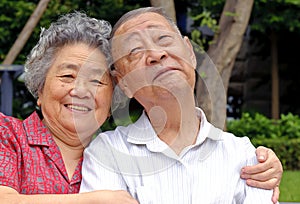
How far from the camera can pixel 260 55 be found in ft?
35.8

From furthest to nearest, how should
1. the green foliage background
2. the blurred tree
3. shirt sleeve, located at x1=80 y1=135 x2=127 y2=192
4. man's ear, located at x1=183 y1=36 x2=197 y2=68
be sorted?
the blurred tree, the green foliage background, man's ear, located at x1=183 y1=36 x2=197 y2=68, shirt sleeve, located at x1=80 y1=135 x2=127 y2=192

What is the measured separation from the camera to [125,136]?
2.30m

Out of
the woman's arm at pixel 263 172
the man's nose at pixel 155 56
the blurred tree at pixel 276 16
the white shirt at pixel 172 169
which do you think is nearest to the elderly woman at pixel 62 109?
the white shirt at pixel 172 169

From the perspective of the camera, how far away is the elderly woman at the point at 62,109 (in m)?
2.27

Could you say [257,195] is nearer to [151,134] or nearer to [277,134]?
[151,134]

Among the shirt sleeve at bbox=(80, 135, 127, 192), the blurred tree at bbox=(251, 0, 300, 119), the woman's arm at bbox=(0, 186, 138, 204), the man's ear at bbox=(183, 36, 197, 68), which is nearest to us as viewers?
the woman's arm at bbox=(0, 186, 138, 204)

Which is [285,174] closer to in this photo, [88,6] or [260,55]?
[88,6]

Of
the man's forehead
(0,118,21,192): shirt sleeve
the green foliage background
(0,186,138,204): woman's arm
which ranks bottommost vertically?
the green foliage background

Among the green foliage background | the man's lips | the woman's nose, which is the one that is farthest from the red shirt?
the green foliage background

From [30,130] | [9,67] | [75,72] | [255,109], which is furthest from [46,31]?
[255,109]

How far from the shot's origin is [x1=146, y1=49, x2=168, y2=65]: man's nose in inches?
85.0

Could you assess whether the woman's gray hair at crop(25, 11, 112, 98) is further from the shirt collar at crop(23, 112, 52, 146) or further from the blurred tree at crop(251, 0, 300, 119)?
the blurred tree at crop(251, 0, 300, 119)

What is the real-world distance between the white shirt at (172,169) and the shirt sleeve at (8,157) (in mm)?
221

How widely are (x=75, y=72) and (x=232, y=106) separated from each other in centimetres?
870
